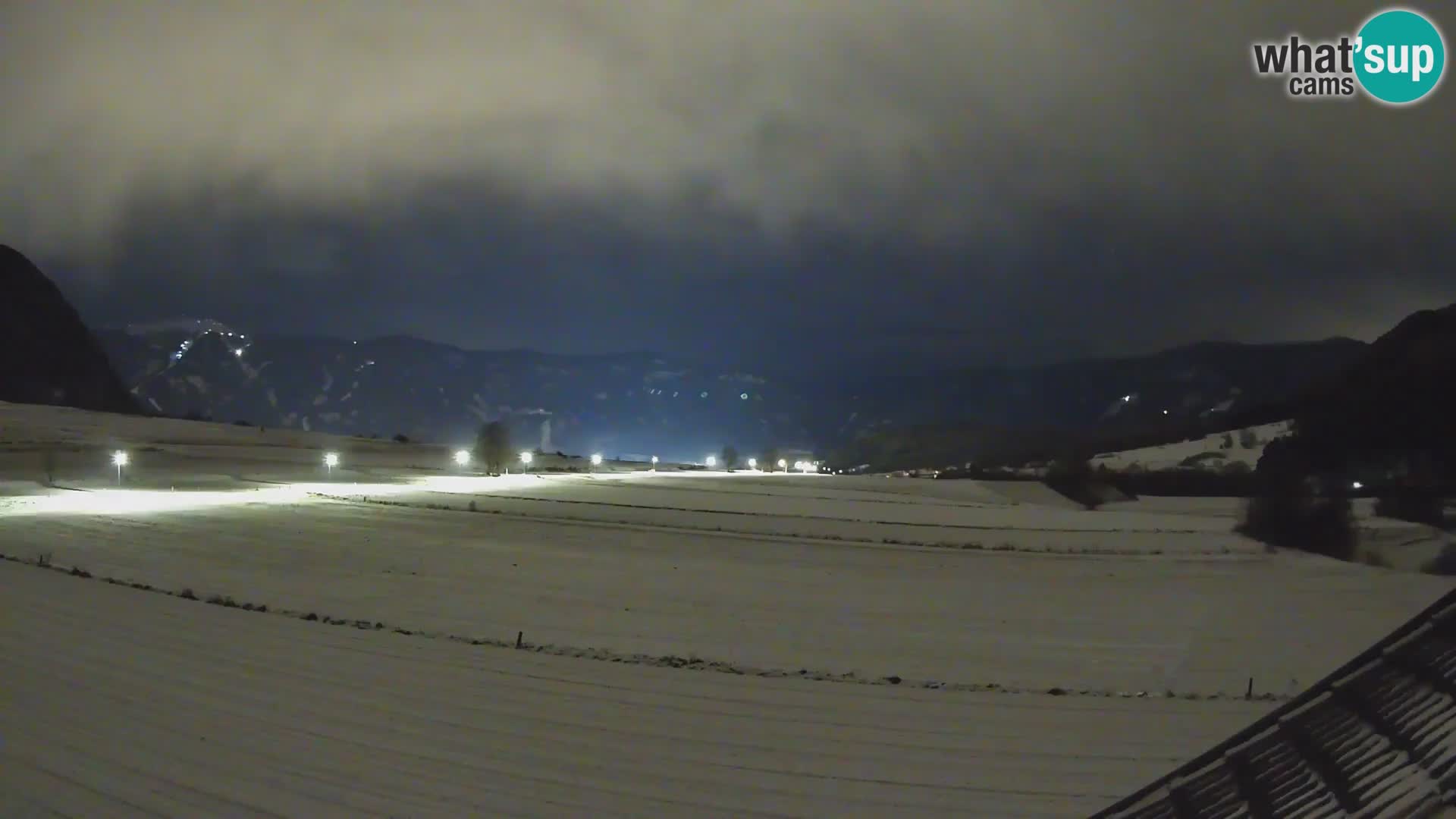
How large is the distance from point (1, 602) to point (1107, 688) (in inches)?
694

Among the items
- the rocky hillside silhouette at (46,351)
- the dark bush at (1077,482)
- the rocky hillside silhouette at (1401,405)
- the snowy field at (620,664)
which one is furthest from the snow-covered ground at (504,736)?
the rocky hillside silhouette at (46,351)

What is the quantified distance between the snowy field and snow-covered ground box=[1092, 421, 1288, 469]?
186 ft

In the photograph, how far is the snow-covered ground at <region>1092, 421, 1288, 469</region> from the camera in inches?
3428

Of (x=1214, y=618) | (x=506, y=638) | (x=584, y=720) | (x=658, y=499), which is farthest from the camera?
(x=658, y=499)

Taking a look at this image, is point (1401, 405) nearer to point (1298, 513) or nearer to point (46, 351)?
point (1298, 513)

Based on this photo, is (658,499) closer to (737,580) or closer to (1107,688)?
(737,580)

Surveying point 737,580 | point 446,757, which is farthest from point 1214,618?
point 446,757

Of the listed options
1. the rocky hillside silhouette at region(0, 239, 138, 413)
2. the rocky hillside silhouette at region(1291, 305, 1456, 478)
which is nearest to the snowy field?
the rocky hillside silhouette at region(1291, 305, 1456, 478)

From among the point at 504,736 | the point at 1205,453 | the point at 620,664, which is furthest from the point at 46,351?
the point at 504,736

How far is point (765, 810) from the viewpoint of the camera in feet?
27.6

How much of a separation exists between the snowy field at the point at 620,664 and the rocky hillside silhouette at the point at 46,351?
435 ft

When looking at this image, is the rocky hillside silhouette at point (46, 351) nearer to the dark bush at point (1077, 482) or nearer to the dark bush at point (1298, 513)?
the dark bush at point (1077, 482)

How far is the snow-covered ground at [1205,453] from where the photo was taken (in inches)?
3428

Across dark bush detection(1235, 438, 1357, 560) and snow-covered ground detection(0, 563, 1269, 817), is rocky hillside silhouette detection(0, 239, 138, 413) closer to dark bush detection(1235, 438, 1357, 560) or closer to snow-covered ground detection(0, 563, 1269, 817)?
dark bush detection(1235, 438, 1357, 560)
